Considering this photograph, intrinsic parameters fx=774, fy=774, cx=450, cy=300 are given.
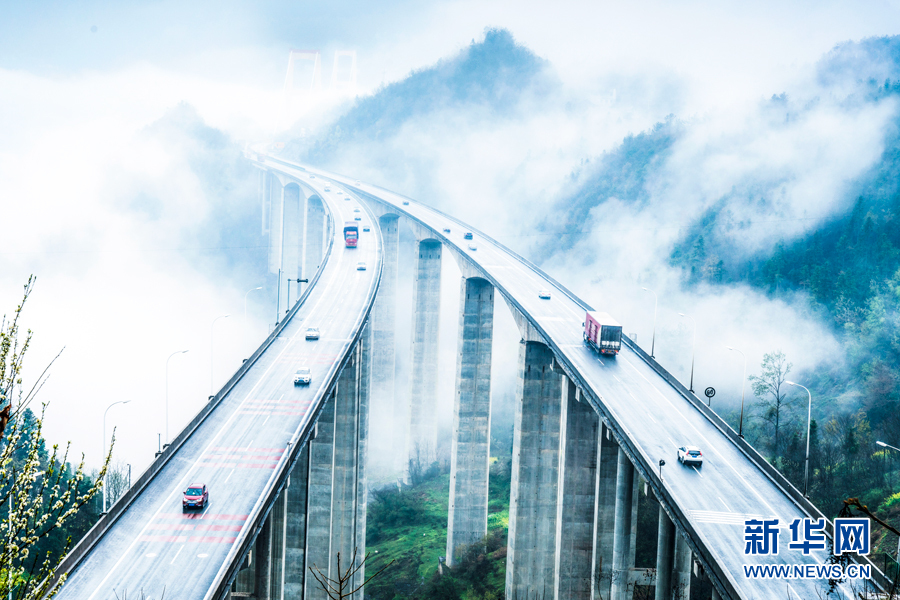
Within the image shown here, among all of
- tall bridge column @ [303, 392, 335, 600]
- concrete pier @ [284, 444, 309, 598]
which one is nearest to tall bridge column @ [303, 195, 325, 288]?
tall bridge column @ [303, 392, 335, 600]

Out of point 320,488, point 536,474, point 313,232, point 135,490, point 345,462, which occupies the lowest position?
point 345,462

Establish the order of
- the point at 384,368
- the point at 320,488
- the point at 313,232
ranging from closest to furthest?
the point at 320,488
the point at 384,368
the point at 313,232

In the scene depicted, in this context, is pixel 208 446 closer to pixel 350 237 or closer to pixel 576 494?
pixel 576 494

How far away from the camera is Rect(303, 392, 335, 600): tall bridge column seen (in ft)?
181

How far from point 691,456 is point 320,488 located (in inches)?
1127

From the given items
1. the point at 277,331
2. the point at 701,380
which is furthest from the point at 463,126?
the point at 277,331

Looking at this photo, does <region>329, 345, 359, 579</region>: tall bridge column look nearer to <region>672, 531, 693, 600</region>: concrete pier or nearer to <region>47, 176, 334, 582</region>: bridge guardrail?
<region>47, 176, 334, 582</region>: bridge guardrail

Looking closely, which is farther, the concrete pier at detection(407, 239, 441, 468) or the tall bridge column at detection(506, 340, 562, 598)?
the concrete pier at detection(407, 239, 441, 468)

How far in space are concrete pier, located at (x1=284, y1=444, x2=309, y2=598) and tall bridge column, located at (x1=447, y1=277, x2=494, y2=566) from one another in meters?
28.7

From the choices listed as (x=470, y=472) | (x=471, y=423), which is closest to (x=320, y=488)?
(x=470, y=472)

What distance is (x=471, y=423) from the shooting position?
253ft

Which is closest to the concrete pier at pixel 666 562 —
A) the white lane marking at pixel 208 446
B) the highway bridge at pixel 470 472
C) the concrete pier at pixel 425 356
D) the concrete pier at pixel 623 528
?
the highway bridge at pixel 470 472

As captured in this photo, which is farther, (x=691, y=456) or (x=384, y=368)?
(x=384, y=368)

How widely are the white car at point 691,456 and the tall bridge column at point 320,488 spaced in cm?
2638
